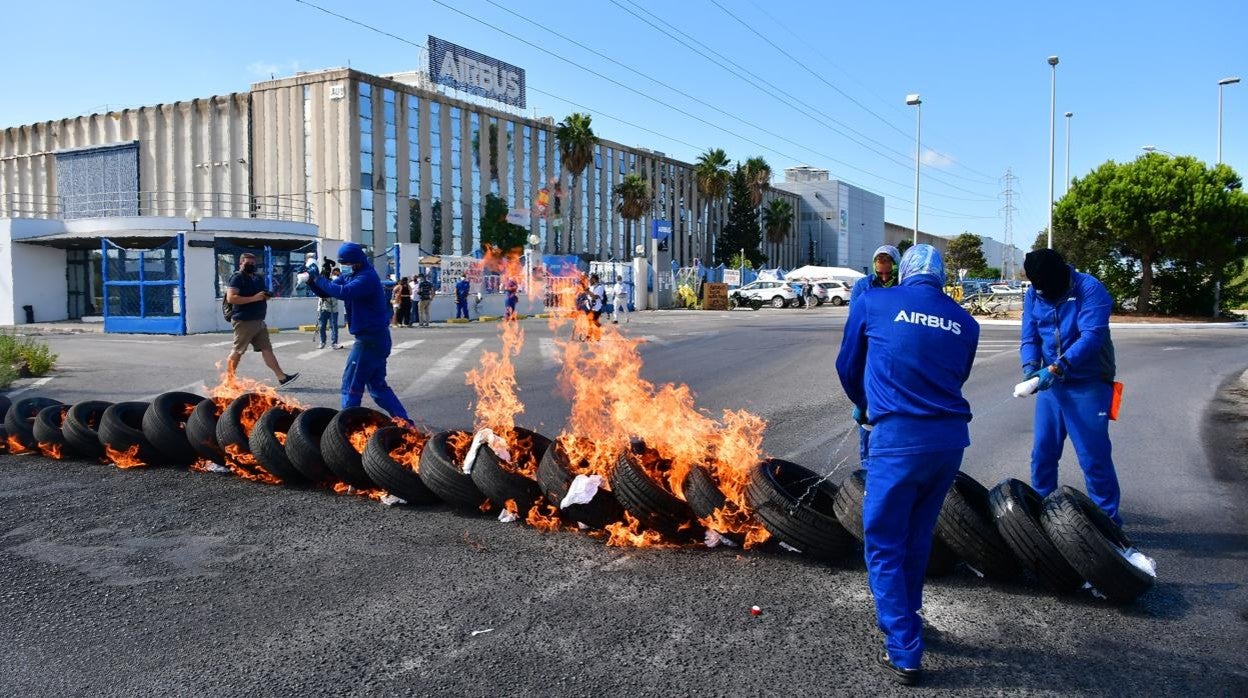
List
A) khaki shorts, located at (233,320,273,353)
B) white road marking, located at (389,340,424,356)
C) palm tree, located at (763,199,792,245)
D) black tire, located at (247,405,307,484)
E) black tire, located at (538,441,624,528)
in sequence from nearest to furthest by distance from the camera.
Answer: black tire, located at (538,441,624,528) → black tire, located at (247,405,307,484) → khaki shorts, located at (233,320,273,353) → white road marking, located at (389,340,424,356) → palm tree, located at (763,199,792,245)

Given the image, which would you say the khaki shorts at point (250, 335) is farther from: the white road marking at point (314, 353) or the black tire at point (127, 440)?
the black tire at point (127, 440)

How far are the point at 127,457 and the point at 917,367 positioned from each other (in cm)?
659

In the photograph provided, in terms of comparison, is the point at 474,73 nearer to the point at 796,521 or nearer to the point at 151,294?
the point at 151,294

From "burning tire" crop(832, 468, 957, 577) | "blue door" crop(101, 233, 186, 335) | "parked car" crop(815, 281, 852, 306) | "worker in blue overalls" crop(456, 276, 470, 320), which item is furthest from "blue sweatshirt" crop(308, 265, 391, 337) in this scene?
"parked car" crop(815, 281, 852, 306)

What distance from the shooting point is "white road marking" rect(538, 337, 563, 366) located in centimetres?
1594

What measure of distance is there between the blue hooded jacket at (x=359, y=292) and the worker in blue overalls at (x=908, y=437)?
5.28 m

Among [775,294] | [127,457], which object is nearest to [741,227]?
[775,294]

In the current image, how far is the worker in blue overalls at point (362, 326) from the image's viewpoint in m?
7.71

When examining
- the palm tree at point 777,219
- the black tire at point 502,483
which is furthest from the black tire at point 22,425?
the palm tree at point 777,219

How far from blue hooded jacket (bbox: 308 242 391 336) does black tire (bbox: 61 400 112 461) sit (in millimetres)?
2199

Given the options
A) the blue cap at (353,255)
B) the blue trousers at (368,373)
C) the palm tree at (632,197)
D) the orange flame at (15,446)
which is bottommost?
the orange flame at (15,446)

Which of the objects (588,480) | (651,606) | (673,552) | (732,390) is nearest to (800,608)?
(651,606)

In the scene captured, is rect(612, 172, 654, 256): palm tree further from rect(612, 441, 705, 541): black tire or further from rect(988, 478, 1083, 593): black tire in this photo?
rect(988, 478, 1083, 593): black tire

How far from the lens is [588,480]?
17.2 ft
